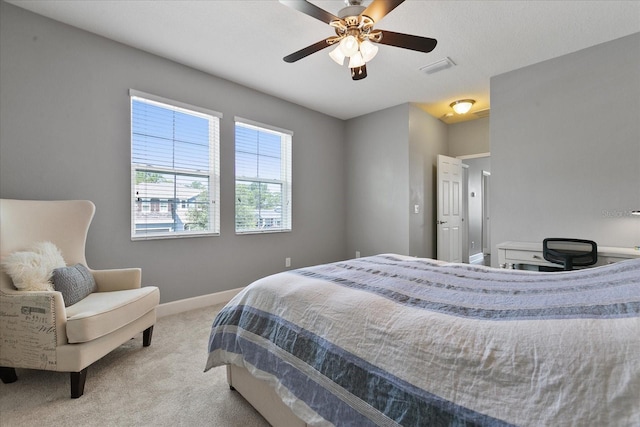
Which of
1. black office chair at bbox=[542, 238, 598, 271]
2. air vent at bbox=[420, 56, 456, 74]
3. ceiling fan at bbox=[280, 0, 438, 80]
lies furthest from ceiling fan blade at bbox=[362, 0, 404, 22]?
black office chair at bbox=[542, 238, 598, 271]

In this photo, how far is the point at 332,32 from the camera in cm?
262

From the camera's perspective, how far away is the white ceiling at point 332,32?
230 centimetres

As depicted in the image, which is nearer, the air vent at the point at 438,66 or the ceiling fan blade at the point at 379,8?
the ceiling fan blade at the point at 379,8

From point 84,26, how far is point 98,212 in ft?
5.43

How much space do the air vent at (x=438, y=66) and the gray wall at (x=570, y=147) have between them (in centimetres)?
77

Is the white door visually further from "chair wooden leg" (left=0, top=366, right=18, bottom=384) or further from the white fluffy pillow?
"chair wooden leg" (left=0, top=366, right=18, bottom=384)

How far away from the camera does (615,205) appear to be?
2.77 metres

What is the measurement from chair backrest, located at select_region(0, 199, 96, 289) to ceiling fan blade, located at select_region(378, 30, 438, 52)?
2.68m

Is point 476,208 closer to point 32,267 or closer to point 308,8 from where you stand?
point 308,8

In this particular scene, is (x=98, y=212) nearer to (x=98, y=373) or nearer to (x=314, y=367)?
(x=98, y=373)

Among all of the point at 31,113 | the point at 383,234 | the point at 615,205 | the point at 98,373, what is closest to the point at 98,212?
the point at 31,113

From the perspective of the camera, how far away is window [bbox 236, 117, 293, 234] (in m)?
3.73

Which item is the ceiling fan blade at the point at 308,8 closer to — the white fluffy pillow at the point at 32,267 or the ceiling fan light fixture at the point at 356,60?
the ceiling fan light fixture at the point at 356,60

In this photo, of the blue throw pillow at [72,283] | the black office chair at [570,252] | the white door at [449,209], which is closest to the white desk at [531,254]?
the black office chair at [570,252]
